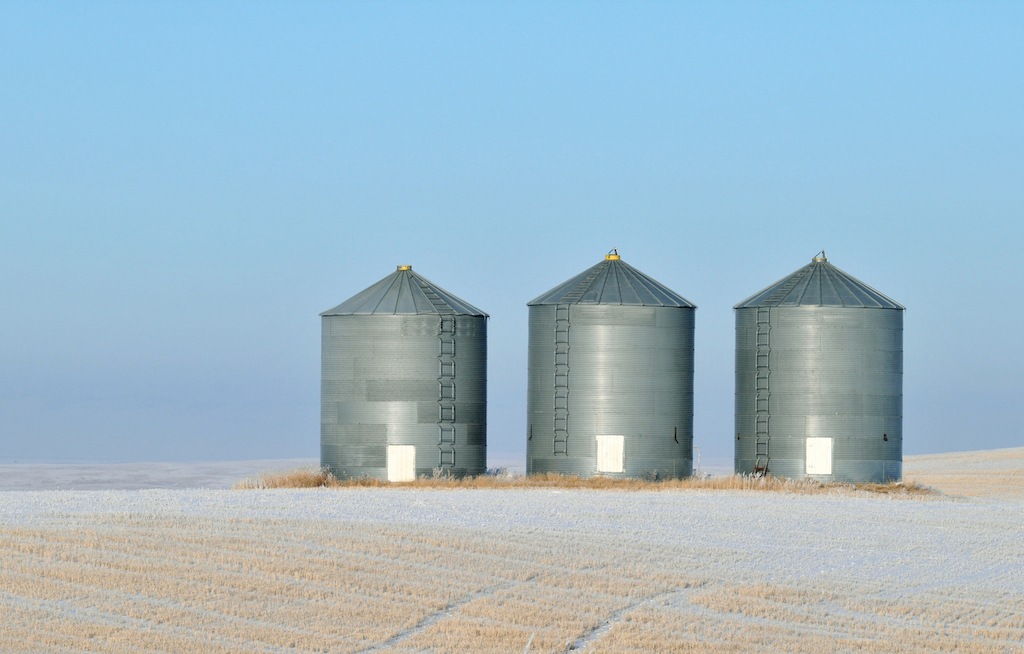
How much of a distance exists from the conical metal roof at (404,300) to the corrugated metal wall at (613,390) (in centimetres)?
292

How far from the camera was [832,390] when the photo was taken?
44.7 meters

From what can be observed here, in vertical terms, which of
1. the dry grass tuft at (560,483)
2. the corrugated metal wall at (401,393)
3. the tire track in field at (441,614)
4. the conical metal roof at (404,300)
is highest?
the conical metal roof at (404,300)

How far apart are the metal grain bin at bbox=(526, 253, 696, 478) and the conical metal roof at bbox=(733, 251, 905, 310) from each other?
2.76 meters

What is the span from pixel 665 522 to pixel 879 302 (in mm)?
15077

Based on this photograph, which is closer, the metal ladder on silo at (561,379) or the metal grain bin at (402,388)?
the metal grain bin at (402,388)

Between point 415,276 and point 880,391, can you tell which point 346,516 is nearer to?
point 415,276

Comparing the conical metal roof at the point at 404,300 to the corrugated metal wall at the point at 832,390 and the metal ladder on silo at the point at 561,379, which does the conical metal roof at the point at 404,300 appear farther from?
the corrugated metal wall at the point at 832,390

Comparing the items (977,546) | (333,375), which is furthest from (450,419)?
(977,546)

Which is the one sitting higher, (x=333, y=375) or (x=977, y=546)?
(x=333, y=375)

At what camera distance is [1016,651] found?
2255cm

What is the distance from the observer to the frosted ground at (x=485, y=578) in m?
22.2

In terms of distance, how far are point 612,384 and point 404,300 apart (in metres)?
6.49

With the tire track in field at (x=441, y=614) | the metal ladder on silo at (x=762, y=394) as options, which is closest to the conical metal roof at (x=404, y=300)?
the metal ladder on silo at (x=762, y=394)

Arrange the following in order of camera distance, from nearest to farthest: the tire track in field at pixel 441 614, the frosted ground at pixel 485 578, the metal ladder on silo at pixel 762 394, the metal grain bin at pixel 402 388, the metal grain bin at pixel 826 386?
the tire track in field at pixel 441 614 → the frosted ground at pixel 485 578 → the metal grain bin at pixel 402 388 → the metal grain bin at pixel 826 386 → the metal ladder on silo at pixel 762 394
